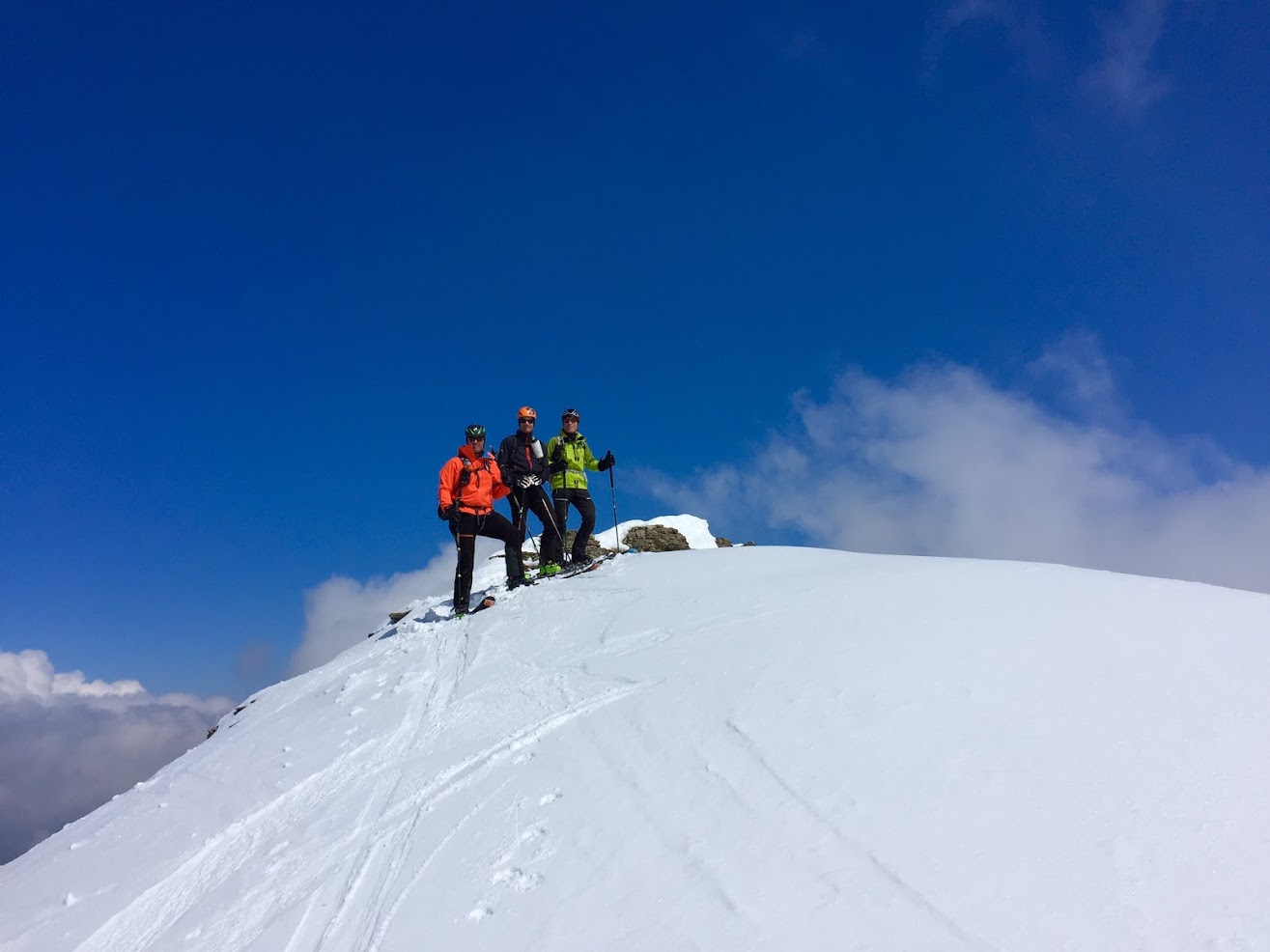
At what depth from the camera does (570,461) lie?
12.6m

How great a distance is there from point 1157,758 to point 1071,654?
1.59 metres

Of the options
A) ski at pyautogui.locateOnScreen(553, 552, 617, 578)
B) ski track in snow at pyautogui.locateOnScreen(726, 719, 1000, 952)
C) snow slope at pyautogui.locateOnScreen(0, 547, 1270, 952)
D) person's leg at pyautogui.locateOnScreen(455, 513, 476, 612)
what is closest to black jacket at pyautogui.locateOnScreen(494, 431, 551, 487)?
person's leg at pyautogui.locateOnScreen(455, 513, 476, 612)

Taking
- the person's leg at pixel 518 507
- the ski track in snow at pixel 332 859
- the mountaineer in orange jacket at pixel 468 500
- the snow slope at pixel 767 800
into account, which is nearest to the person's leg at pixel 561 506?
the person's leg at pixel 518 507

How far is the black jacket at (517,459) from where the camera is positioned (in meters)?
12.1

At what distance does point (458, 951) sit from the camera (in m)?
3.29

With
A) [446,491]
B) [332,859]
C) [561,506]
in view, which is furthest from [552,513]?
[332,859]

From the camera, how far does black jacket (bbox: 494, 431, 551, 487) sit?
12.1 m

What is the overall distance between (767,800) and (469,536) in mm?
8020

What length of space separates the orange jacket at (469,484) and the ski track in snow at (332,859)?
4.71 metres

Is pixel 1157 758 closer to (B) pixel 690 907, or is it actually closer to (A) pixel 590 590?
(B) pixel 690 907

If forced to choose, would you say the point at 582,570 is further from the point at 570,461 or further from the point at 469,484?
the point at 469,484

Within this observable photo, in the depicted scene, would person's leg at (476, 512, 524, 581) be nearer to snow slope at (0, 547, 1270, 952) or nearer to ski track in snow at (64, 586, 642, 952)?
snow slope at (0, 547, 1270, 952)

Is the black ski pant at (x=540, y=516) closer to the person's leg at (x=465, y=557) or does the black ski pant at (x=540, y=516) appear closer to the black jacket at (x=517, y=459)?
the black jacket at (x=517, y=459)

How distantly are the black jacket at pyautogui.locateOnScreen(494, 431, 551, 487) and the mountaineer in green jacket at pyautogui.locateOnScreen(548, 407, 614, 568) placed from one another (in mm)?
344
